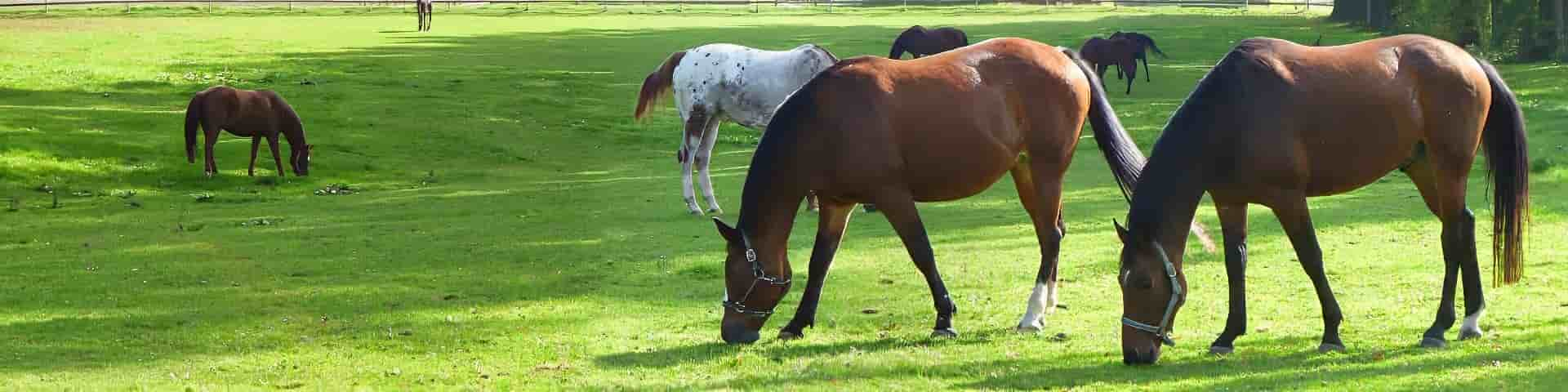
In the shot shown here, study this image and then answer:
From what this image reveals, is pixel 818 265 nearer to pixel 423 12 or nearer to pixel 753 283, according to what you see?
pixel 753 283

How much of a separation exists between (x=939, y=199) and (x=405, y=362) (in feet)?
10.3

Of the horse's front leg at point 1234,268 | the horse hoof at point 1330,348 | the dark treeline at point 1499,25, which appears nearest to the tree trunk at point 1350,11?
the dark treeline at point 1499,25

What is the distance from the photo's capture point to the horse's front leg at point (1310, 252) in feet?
26.6

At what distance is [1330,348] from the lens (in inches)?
331

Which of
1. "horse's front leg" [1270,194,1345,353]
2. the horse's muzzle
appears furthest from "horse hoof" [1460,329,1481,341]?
the horse's muzzle

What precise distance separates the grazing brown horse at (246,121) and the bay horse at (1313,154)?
15.7m

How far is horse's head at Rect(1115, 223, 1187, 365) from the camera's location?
791 centimetres

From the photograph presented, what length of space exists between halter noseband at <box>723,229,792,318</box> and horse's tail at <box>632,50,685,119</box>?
833 centimetres

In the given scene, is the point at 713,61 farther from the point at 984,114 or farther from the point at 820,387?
the point at 820,387

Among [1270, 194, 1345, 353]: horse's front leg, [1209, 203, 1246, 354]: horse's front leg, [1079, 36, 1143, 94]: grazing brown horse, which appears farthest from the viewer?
[1079, 36, 1143, 94]: grazing brown horse

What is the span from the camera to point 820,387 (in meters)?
7.83

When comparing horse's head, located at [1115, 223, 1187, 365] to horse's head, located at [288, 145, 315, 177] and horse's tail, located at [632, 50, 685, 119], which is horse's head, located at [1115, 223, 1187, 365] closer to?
horse's tail, located at [632, 50, 685, 119]

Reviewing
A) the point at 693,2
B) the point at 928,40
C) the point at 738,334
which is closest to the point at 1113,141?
the point at 738,334

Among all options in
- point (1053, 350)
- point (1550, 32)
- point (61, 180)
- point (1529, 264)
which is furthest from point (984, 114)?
point (1550, 32)
